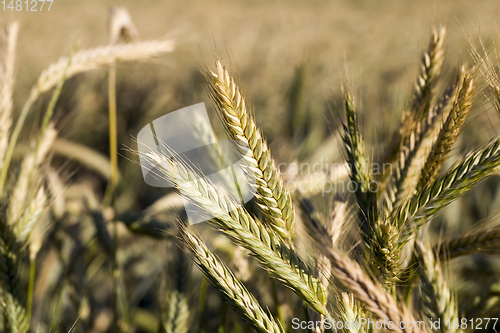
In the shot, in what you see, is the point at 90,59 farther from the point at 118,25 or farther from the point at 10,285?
the point at 10,285

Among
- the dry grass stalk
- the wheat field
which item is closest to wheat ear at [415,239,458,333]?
the wheat field

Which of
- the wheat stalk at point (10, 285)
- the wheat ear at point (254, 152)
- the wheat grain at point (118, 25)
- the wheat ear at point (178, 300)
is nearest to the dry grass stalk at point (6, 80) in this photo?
the wheat stalk at point (10, 285)

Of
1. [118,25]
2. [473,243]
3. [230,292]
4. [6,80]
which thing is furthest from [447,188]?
[118,25]

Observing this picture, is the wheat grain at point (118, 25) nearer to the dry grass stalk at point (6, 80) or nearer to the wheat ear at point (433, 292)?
the dry grass stalk at point (6, 80)

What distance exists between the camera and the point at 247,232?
478mm

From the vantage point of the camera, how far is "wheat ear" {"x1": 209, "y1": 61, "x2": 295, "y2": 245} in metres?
0.45

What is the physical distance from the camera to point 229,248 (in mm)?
892

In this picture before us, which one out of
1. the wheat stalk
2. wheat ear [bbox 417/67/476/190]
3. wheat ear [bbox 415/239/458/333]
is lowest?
wheat ear [bbox 415/239/458/333]

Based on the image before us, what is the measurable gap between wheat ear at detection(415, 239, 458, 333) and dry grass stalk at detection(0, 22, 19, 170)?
1.06 m

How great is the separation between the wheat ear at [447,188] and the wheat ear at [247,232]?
0.18m

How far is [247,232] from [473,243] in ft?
1.65

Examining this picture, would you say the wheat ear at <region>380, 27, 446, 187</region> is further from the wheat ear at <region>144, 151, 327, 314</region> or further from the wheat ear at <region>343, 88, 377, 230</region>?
the wheat ear at <region>144, 151, 327, 314</region>

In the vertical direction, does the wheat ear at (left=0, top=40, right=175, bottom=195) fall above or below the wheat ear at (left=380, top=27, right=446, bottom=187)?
above

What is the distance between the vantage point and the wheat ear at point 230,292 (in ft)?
1.64
